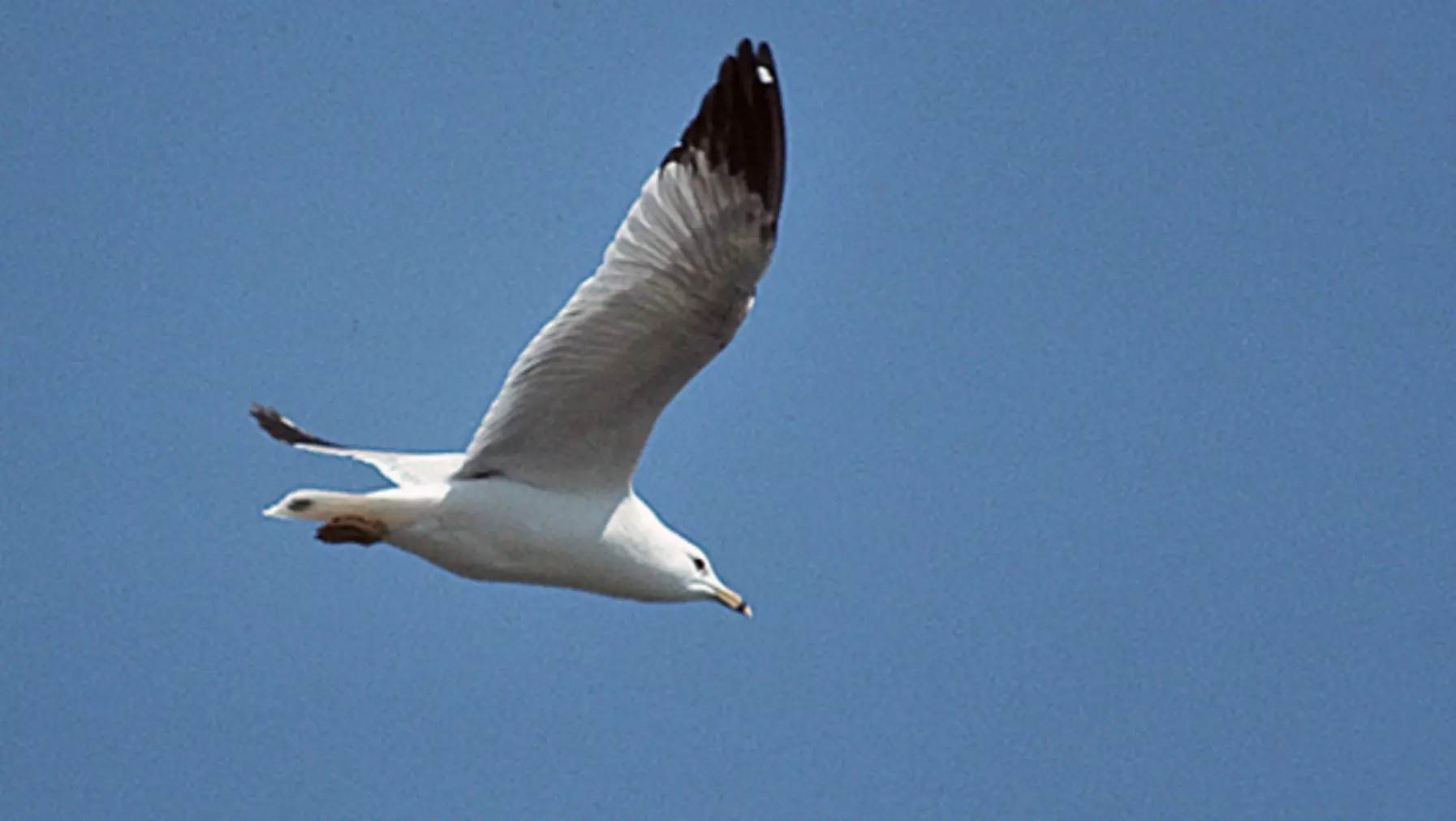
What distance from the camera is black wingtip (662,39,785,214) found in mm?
8945

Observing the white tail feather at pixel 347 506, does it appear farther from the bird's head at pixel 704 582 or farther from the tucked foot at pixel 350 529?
the bird's head at pixel 704 582

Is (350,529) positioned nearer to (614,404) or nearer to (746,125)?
(614,404)

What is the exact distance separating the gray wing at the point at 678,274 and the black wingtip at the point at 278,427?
2206mm

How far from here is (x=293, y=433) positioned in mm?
11414

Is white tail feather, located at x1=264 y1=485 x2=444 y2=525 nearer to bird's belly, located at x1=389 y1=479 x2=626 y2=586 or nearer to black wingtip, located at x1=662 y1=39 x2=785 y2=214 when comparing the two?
bird's belly, located at x1=389 y1=479 x2=626 y2=586

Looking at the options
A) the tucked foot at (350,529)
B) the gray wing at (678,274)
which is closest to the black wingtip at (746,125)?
the gray wing at (678,274)

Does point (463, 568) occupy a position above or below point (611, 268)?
below

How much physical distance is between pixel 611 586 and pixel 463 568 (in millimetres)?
640

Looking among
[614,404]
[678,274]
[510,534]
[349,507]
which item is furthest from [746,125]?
[349,507]

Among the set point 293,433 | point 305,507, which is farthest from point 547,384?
point 293,433

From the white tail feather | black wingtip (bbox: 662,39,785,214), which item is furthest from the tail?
black wingtip (bbox: 662,39,785,214)

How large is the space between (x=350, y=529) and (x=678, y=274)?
1722mm

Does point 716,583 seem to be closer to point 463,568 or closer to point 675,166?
point 463,568

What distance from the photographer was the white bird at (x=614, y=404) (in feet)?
29.1
